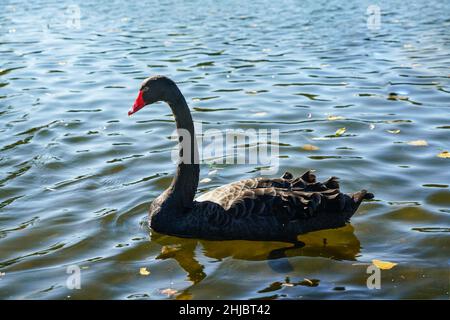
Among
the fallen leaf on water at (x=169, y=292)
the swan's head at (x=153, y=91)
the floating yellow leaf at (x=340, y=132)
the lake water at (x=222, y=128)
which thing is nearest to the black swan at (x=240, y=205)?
the swan's head at (x=153, y=91)

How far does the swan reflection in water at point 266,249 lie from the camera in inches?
213

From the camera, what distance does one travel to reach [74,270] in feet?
17.4

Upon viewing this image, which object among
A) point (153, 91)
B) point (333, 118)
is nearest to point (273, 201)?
point (153, 91)

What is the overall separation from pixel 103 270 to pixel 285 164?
2.76m

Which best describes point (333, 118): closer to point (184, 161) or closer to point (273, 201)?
point (184, 161)

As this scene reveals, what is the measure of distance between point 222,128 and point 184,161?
115 inches

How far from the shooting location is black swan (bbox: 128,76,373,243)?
18.4 ft

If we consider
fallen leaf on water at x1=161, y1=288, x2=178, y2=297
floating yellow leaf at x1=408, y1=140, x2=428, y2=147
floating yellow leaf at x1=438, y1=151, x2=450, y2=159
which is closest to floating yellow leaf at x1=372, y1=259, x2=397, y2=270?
fallen leaf on water at x1=161, y1=288, x2=178, y2=297

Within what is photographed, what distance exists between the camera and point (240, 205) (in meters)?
5.65

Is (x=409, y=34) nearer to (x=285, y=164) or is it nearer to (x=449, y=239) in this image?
(x=285, y=164)

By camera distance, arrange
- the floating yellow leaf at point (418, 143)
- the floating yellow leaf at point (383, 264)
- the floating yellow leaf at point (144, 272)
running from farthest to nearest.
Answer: the floating yellow leaf at point (418, 143) → the floating yellow leaf at point (144, 272) → the floating yellow leaf at point (383, 264)

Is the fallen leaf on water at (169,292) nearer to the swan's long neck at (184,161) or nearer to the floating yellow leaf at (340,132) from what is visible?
the swan's long neck at (184,161)

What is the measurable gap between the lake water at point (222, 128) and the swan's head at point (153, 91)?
1.13m
